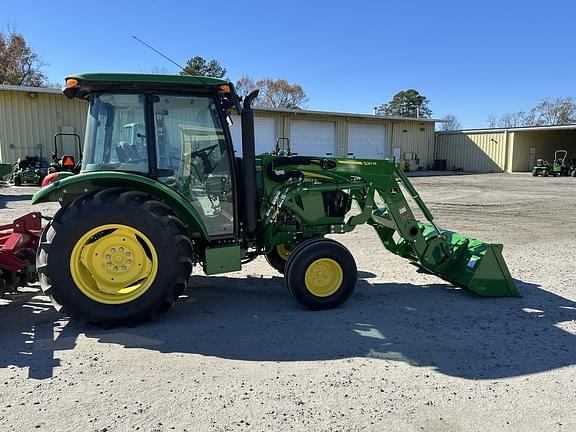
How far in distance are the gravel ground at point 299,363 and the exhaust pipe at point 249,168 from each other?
2.98ft

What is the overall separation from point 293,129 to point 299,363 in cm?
2961

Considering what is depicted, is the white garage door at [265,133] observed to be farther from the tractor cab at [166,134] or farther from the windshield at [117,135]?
the windshield at [117,135]

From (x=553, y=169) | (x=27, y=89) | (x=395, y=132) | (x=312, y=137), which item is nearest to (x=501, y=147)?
(x=553, y=169)

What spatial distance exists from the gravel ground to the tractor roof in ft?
7.30

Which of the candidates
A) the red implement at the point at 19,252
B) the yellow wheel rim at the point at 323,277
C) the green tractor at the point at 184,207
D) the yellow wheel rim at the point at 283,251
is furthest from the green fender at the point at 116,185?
the yellow wheel rim at the point at 283,251

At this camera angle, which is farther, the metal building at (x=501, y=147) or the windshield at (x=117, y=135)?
the metal building at (x=501, y=147)

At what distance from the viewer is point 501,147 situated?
3947 centimetres

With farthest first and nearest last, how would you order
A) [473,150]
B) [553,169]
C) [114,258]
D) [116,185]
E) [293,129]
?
[473,150]
[553,169]
[293,129]
[116,185]
[114,258]

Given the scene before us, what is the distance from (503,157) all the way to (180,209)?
39.6 m

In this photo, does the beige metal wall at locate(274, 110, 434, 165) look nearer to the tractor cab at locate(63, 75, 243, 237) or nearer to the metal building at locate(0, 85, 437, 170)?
the metal building at locate(0, 85, 437, 170)

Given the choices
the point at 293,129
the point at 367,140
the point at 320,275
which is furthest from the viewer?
the point at 367,140

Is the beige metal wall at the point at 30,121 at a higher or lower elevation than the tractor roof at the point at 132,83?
higher

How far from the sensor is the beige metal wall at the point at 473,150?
130 ft

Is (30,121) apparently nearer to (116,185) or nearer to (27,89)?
(27,89)
